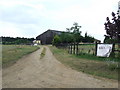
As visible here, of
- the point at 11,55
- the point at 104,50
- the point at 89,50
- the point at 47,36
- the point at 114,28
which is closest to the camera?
the point at 114,28

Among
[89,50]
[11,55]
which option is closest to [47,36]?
[89,50]

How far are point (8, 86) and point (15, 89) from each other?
611 mm

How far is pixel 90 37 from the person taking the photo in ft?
218

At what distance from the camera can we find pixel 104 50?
1659cm

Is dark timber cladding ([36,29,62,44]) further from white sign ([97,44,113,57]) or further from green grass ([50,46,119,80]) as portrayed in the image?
green grass ([50,46,119,80])

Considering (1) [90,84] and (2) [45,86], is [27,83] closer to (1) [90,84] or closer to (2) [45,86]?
(2) [45,86]

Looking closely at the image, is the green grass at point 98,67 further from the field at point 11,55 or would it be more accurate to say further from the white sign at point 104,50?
the field at point 11,55

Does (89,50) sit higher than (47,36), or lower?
lower

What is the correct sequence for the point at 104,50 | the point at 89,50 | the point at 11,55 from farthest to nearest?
the point at 89,50 < the point at 11,55 < the point at 104,50

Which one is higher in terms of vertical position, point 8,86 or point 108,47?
point 108,47

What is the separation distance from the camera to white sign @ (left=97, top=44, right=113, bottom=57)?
15.9 m

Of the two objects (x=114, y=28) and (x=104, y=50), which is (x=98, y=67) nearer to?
(x=114, y=28)

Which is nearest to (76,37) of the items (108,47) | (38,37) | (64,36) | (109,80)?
(64,36)

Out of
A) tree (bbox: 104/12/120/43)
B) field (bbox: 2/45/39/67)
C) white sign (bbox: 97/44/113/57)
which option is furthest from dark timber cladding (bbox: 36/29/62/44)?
tree (bbox: 104/12/120/43)
